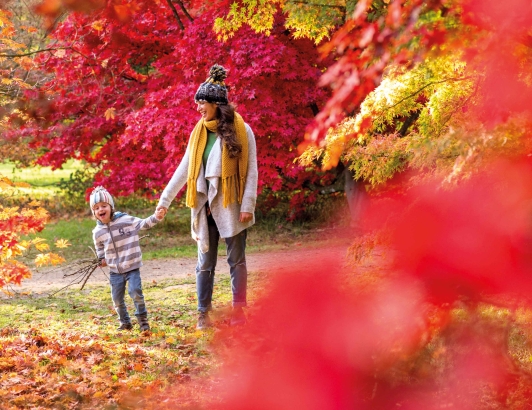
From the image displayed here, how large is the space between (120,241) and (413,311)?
9.59ft

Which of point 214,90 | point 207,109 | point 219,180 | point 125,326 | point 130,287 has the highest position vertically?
point 214,90

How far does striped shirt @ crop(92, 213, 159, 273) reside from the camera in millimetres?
5535

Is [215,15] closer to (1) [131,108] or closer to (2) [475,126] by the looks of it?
Answer: (1) [131,108]

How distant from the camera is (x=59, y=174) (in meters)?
24.6

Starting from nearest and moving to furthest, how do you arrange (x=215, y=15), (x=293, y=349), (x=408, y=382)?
1. (x=293, y=349)
2. (x=408, y=382)
3. (x=215, y=15)

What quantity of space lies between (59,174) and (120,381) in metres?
21.0

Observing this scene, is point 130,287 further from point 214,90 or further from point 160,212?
point 214,90

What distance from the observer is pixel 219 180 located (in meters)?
5.14

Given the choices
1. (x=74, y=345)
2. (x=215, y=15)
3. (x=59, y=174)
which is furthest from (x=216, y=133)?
(x=59, y=174)

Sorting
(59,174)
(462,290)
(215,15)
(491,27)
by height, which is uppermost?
(215,15)

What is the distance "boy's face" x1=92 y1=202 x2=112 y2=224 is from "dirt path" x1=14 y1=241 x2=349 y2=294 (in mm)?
3293

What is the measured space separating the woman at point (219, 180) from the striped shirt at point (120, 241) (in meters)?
0.44

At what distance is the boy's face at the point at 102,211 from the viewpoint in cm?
548

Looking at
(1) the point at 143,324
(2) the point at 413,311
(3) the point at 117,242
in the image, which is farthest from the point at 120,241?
(2) the point at 413,311
